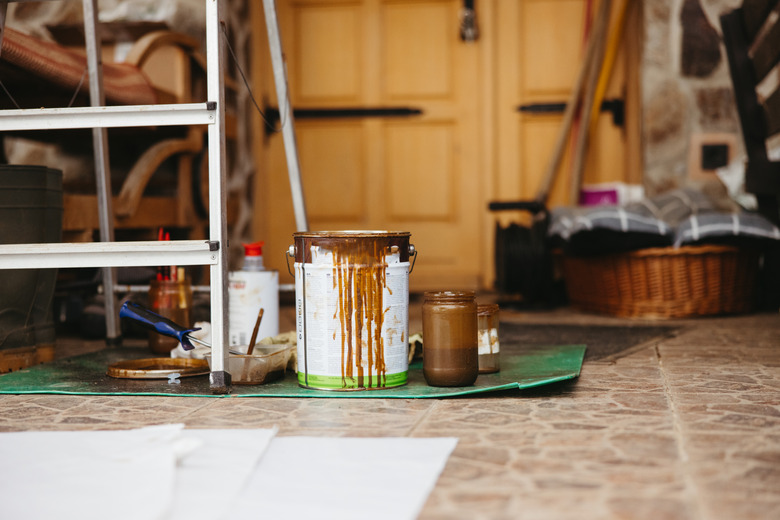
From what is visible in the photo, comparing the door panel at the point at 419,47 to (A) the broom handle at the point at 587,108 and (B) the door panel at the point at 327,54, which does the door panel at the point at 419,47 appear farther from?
(A) the broom handle at the point at 587,108

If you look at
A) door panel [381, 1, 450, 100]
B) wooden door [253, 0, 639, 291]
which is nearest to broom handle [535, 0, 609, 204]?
wooden door [253, 0, 639, 291]

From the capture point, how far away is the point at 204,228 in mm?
3098

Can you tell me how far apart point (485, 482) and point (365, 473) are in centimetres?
15

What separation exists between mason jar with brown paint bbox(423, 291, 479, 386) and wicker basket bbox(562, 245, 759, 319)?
143 centimetres

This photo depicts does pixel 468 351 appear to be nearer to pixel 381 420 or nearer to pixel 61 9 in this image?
pixel 381 420

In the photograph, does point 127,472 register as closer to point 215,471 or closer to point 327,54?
point 215,471

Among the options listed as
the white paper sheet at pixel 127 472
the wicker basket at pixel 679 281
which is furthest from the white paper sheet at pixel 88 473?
the wicker basket at pixel 679 281

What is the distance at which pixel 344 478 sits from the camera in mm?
974

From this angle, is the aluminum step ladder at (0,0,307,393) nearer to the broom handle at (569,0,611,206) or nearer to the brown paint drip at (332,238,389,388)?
the brown paint drip at (332,238,389,388)

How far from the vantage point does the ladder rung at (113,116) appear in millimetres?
1505

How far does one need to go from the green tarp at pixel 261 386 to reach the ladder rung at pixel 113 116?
51 cm

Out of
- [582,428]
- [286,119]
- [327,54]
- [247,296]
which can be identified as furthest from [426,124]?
[582,428]

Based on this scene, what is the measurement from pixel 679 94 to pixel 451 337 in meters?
2.39

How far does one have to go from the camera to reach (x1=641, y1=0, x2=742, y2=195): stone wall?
11.1 feet
